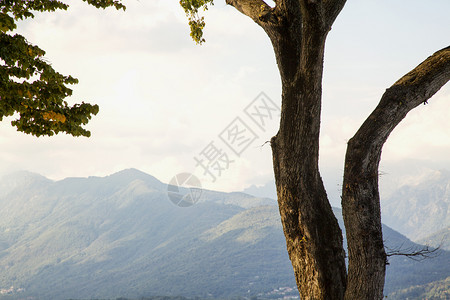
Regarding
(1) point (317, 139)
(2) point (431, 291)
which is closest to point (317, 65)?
(1) point (317, 139)

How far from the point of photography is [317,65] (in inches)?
204

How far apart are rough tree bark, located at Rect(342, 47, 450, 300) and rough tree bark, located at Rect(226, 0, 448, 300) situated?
11 millimetres

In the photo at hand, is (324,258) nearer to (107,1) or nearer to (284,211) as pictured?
(284,211)

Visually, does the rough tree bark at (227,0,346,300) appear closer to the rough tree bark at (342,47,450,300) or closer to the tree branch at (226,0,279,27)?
the tree branch at (226,0,279,27)

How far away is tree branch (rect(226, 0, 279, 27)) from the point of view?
17.9 ft

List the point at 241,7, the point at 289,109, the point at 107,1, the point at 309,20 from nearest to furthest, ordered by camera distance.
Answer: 1. the point at 309,20
2. the point at 289,109
3. the point at 241,7
4. the point at 107,1

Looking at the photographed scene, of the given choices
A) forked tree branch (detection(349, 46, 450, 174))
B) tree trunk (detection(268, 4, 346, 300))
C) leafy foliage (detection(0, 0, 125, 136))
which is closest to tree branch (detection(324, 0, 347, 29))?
tree trunk (detection(268, 4, 346, 300))

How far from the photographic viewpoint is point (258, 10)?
5625 mm

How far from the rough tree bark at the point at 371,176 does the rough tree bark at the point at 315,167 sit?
11 mm

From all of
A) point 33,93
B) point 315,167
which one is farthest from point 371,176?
point 33,93

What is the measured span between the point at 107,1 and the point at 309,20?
4.47 metres

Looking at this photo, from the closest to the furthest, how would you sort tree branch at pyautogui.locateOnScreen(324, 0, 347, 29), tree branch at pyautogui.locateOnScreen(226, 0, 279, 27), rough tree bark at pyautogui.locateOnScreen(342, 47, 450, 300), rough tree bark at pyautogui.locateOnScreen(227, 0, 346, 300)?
rough tree bark at pyautogui.locateOnScreen(342, 47, 450, 300) < tree branch at pyautogui.locateOnScreen(324, 0, 347, 29) < rough tree bark at pyautogui.locateOnScreen(227, 0, 346, 300) < tree branch at pyautogui.locateOnScreen(226, 0, 279, 27)

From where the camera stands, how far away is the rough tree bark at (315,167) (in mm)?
5035

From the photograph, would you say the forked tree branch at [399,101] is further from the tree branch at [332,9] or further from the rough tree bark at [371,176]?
the tree branch at [332,9]
